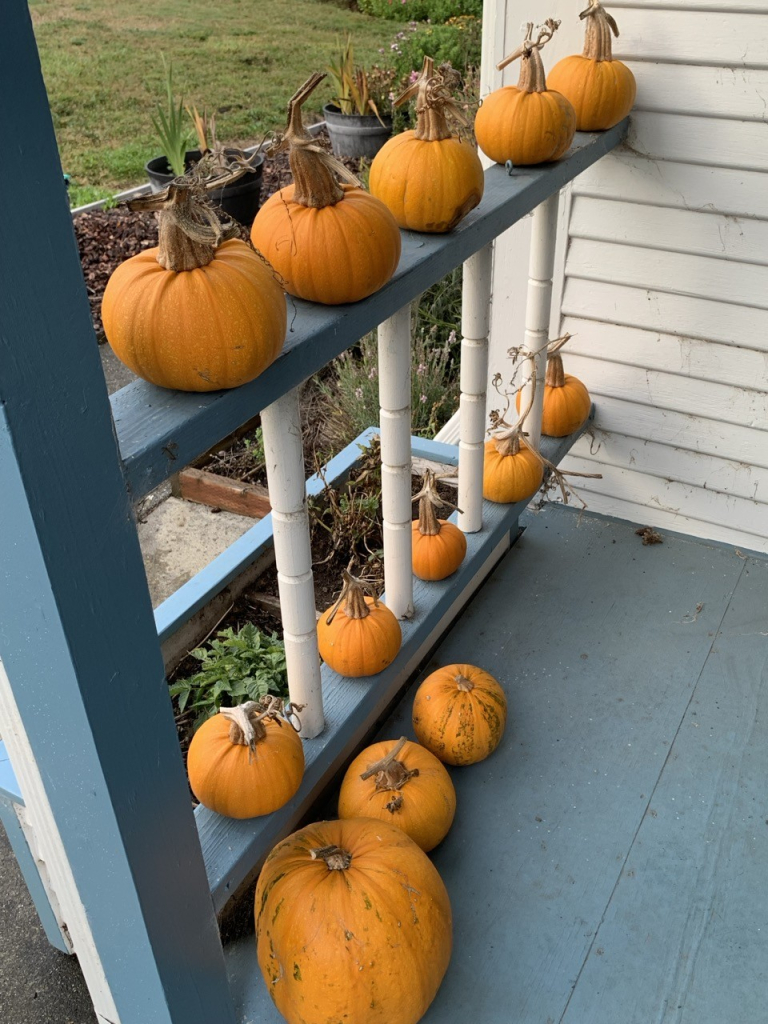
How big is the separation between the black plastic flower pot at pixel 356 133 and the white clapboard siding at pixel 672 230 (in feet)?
17.0

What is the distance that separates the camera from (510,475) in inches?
89.4

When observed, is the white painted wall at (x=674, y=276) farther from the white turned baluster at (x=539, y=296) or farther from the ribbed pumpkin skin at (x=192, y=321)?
the ribbed pumpkin skin at (x=192, y=321)

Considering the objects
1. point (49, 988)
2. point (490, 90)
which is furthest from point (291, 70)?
point (49, 988)

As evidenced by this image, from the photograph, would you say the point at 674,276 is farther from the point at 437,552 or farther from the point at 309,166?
the point at 309,166

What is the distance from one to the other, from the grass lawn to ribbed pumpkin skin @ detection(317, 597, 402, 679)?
602 cm

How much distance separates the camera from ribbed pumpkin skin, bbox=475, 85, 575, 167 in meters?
1.78

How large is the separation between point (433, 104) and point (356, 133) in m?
6.30

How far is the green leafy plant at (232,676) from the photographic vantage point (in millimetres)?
2215

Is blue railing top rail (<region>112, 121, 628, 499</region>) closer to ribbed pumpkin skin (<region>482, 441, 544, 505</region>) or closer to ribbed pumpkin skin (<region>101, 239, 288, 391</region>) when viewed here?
ribbed pumpkin skin (<region>101, 239, 288, 391</region>)

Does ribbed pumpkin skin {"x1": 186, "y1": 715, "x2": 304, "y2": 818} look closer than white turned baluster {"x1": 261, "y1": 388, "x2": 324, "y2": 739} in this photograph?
No

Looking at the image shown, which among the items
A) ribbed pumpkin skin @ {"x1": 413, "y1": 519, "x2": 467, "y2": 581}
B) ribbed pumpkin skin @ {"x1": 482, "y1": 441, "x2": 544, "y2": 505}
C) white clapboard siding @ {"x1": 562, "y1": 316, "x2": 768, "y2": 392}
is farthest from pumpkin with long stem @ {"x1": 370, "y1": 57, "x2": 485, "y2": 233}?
white clapboard siding @ {"x1": 562, "y1": 316, "x2": 768, "y2": 392}

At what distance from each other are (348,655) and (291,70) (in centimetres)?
1039

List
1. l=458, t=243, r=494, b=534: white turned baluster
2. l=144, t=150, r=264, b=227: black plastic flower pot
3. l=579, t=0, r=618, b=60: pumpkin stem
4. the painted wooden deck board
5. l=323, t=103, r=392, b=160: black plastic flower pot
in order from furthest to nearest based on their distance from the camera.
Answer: l=323, t=103, r=392, b=160: black plastic flower pot
l=144, t=150, r=264, b=227: black plastic flower pot
l=579, t=0, r=618, b=60: pumpkin stem
l=458, t=243, r=494, b=534: white turned baluster
the painted wooden deck board

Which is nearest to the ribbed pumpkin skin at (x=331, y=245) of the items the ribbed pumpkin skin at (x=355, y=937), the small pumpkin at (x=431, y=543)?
the small pumpkin at (x=431, y=543)
